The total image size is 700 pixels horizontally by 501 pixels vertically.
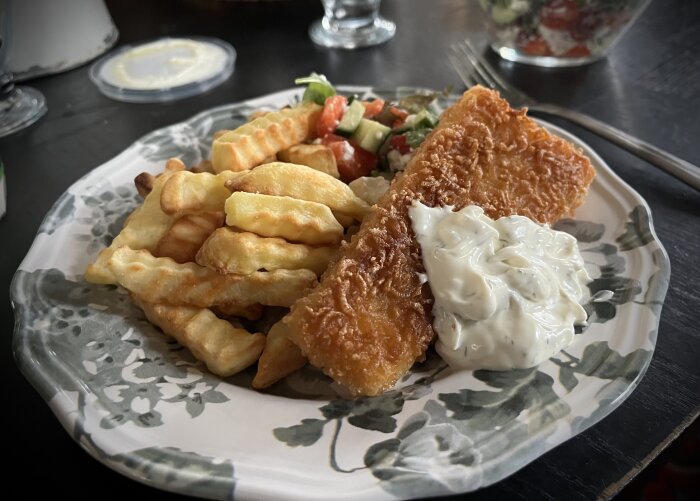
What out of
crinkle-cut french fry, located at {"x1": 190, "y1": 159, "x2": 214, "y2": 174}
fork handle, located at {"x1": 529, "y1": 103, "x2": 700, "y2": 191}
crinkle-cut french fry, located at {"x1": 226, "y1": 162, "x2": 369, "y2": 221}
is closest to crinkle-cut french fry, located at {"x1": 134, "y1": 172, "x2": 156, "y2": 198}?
crinkle-cut french fry, located at {"x1": 190, "y1": 159, "x2": 214, "y2": 174}

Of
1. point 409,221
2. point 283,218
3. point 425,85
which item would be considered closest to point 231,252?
point 283,218

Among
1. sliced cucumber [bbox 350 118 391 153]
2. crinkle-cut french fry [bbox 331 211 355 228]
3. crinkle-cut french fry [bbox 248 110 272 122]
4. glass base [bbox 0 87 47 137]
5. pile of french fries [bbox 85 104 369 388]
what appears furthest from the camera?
glass base [bbox 0 87 47 137]

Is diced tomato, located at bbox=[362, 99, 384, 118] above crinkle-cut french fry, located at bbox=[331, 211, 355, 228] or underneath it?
above

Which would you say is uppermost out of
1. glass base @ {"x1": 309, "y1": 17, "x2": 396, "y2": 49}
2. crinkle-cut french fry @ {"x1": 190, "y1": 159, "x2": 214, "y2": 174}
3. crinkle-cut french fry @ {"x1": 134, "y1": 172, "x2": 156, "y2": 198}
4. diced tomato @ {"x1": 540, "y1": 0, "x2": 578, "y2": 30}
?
diced tomato @ {"x1": 540, "y1": 0, "x2": 578, "y2": 30}

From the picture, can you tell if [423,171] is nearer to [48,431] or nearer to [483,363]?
[483,363]

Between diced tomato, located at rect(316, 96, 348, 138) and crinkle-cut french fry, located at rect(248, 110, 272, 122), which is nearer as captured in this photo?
diced tomato, located at rect(316, 96, 348, 138)

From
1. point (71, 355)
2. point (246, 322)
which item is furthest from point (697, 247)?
point (71, 355)

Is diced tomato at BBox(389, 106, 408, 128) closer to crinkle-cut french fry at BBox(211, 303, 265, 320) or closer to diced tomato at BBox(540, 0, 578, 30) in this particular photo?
crinkle-cut french fry at BBox(211, 303, 265, 320)
